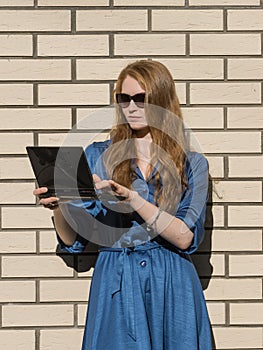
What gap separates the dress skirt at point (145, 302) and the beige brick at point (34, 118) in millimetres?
877

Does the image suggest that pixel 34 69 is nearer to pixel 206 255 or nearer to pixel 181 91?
pixel 181 91

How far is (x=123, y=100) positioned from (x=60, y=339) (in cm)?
137

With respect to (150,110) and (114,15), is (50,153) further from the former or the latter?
(114,15)

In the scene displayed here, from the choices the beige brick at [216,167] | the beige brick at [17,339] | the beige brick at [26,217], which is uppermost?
the beige brick at [216,167]

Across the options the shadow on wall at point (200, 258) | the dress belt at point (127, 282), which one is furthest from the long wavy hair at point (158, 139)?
the shadow on wall at point (200, 258)

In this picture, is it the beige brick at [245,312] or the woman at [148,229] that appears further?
the beige brick at [245,312]

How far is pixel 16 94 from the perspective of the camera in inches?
156

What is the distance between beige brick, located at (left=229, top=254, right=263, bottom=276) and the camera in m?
4.02

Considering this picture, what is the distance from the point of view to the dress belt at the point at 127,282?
3.32 metres

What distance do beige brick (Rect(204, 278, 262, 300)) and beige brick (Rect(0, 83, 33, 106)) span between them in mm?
1366

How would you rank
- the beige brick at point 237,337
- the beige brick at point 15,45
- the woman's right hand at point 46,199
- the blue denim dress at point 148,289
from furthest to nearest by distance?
the beige brick at point 237,337, the beige brick at point 15,45, the blue denim dress at point 148,289, the woman's right hand at point 46,199

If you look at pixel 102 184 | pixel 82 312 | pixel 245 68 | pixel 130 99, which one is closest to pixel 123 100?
pixel 130 99

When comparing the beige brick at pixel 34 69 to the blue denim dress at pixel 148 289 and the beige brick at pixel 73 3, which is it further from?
the blue denim dress at pixel 148 289

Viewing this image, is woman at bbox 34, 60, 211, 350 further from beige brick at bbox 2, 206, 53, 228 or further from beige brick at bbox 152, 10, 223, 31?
beige brick at bbox 152, 10, 223, 31
